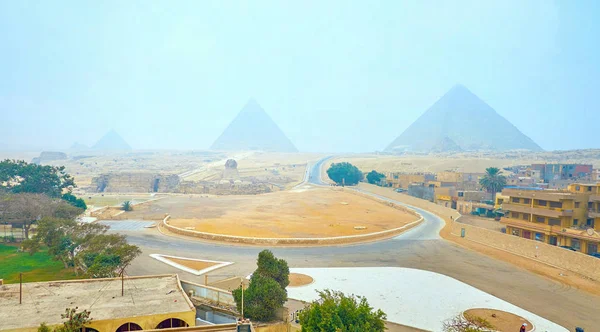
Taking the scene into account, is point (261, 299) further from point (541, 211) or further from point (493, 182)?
point (493, 182)

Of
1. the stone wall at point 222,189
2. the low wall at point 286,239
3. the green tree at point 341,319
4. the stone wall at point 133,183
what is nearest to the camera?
the green tree at point 341,319

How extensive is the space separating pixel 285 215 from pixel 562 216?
25652mm

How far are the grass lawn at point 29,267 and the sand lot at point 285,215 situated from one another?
12.4 m

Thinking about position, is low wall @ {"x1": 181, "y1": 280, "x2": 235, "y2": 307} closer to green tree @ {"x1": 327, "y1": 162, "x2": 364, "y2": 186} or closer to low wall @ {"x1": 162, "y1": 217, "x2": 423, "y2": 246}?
low wall @ {"x1": 162, "y1": 217, "x2": 423, "y2": 246}

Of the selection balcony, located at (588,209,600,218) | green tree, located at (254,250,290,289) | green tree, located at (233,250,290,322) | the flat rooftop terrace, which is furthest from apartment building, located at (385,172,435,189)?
the flat rooftop terrace

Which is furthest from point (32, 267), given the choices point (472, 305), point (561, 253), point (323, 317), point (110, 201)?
point (110, 201)

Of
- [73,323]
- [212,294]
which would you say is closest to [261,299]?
[212,294]

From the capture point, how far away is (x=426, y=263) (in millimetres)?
26609

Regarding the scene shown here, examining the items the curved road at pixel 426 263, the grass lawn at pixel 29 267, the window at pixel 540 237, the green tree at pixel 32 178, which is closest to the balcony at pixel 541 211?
the window at pixel 540 237

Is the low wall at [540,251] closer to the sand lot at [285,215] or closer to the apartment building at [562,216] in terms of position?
the apartment building at [562,216]

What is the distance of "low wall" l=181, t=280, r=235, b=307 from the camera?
14.8m

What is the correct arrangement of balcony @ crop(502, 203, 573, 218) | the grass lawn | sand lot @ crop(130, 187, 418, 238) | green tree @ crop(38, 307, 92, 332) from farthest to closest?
sand lot @ crop(130, 187, 418, 238) < balcony @ crop(502, 203, 573, 218) < the grass lawn < green tree @ crop(38, 307, 92, 332)

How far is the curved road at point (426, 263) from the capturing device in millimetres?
19219

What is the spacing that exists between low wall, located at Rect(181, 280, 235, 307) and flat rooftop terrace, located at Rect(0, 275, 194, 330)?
70 centimetres
